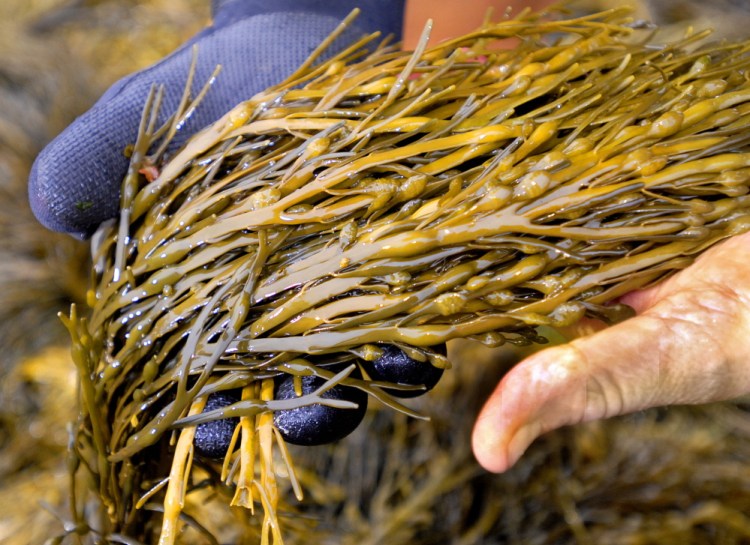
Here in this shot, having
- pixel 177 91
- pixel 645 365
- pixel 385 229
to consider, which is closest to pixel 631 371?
pixel 645 365

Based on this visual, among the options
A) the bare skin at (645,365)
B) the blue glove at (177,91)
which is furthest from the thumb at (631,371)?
the blue glove at (177,91)

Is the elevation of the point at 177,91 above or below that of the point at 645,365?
above

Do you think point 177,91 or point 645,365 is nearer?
point 645,365

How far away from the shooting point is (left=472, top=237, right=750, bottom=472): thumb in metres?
0.61

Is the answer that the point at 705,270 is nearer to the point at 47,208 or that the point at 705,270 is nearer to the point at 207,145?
the point at 207,145

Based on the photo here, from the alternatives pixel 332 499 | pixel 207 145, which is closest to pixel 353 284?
pixel 207 145

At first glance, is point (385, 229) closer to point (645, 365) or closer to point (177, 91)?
point (645, 365)

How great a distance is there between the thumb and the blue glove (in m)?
0.64

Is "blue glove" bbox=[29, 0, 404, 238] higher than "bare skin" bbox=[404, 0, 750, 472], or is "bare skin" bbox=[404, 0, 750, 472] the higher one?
"blue glove" bbox=[29, 0, 404, 238]

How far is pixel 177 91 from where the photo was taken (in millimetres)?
949

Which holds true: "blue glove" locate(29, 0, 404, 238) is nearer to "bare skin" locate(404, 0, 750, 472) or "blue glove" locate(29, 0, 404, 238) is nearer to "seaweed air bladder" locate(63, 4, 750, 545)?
"seaweed air bladder" locate(63, 4, 750, 545)

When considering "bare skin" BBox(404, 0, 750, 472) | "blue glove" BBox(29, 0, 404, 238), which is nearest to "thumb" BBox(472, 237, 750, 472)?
"bare skin" BBox(404, 0, 750, 472)

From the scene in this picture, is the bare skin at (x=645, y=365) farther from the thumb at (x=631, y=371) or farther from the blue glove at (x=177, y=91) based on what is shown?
the blue glove at (x=177, y=91)

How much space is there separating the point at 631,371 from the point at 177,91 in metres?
0.78
